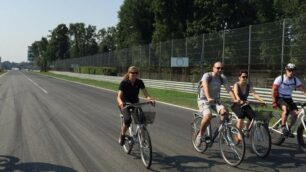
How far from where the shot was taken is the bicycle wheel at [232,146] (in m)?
8.45

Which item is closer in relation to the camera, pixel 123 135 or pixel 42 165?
pixel 42 165

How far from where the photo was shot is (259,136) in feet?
30.8

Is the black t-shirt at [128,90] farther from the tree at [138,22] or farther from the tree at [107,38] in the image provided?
the tree at [107,38]

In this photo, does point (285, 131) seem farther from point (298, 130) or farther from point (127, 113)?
point (127, 113)

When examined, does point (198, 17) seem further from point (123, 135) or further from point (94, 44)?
point (94, 44)

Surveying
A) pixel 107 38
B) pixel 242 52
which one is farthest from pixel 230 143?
pixel 107 38

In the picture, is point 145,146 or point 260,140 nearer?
point 145,146

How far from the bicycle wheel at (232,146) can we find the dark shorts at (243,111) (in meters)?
0.94

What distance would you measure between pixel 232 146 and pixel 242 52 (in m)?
17.4

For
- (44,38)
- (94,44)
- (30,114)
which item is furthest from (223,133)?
(44,38)

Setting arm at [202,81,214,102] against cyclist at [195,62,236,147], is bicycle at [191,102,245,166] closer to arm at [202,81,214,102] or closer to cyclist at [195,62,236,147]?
cyclist at [195,62,236,147]

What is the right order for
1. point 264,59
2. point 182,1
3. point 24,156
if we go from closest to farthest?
point 24,156, point 264,59, point 182,1

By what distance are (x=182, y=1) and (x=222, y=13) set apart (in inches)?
249

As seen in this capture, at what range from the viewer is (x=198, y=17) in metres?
54.9
